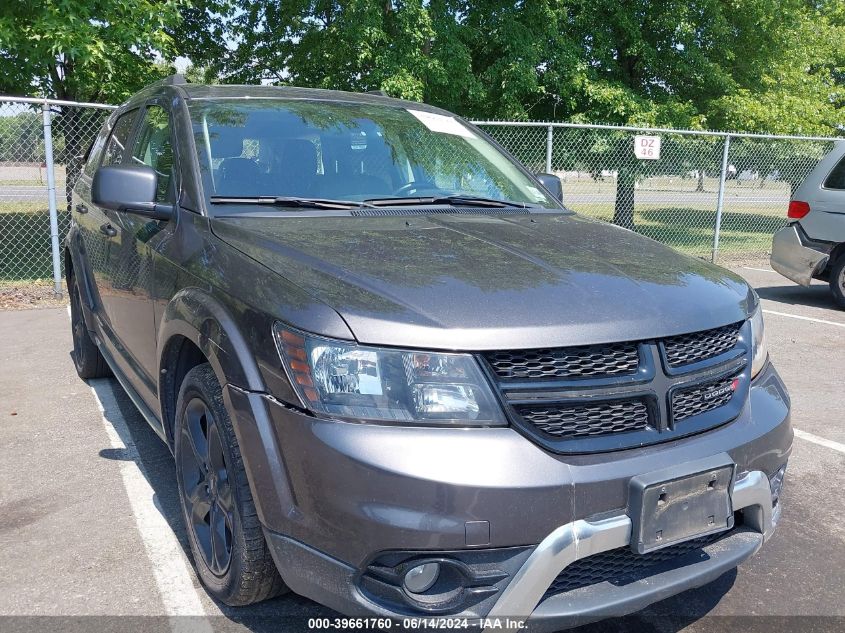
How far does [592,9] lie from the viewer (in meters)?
14.9

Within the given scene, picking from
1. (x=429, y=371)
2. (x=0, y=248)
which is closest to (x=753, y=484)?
(x=429, y=371)

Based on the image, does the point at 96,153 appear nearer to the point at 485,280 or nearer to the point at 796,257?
the point at 485,280

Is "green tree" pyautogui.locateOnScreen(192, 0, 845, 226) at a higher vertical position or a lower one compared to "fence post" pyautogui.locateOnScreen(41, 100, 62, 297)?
higher

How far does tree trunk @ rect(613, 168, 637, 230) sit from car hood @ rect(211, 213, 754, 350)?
1151 centimetres

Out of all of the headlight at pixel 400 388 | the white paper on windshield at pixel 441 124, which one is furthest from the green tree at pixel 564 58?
the headlight at pixel 400 388

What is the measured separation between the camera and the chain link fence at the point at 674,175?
13.4m

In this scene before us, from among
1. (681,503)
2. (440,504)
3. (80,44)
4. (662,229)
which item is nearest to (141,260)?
(440,504)

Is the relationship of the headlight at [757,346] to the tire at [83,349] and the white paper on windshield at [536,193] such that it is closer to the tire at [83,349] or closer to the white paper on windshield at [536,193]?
the white paper on windshield at [536,193]

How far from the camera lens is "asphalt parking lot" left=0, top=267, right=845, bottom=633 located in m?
2.65

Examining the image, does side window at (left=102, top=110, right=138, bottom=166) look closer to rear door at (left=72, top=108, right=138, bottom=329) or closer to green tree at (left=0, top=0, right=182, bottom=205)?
rear door at (left=72, top=108, right=138, bottom=329)

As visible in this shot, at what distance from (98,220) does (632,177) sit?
11.7 m

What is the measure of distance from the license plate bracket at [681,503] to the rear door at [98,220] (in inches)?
116

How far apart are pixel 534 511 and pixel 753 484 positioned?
2.64 feet

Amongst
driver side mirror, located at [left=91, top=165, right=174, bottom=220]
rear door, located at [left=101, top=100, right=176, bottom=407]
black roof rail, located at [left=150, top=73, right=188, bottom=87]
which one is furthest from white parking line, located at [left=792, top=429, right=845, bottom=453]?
black roof rail, located at [left=150, top=73, right=188, bottom=87]
